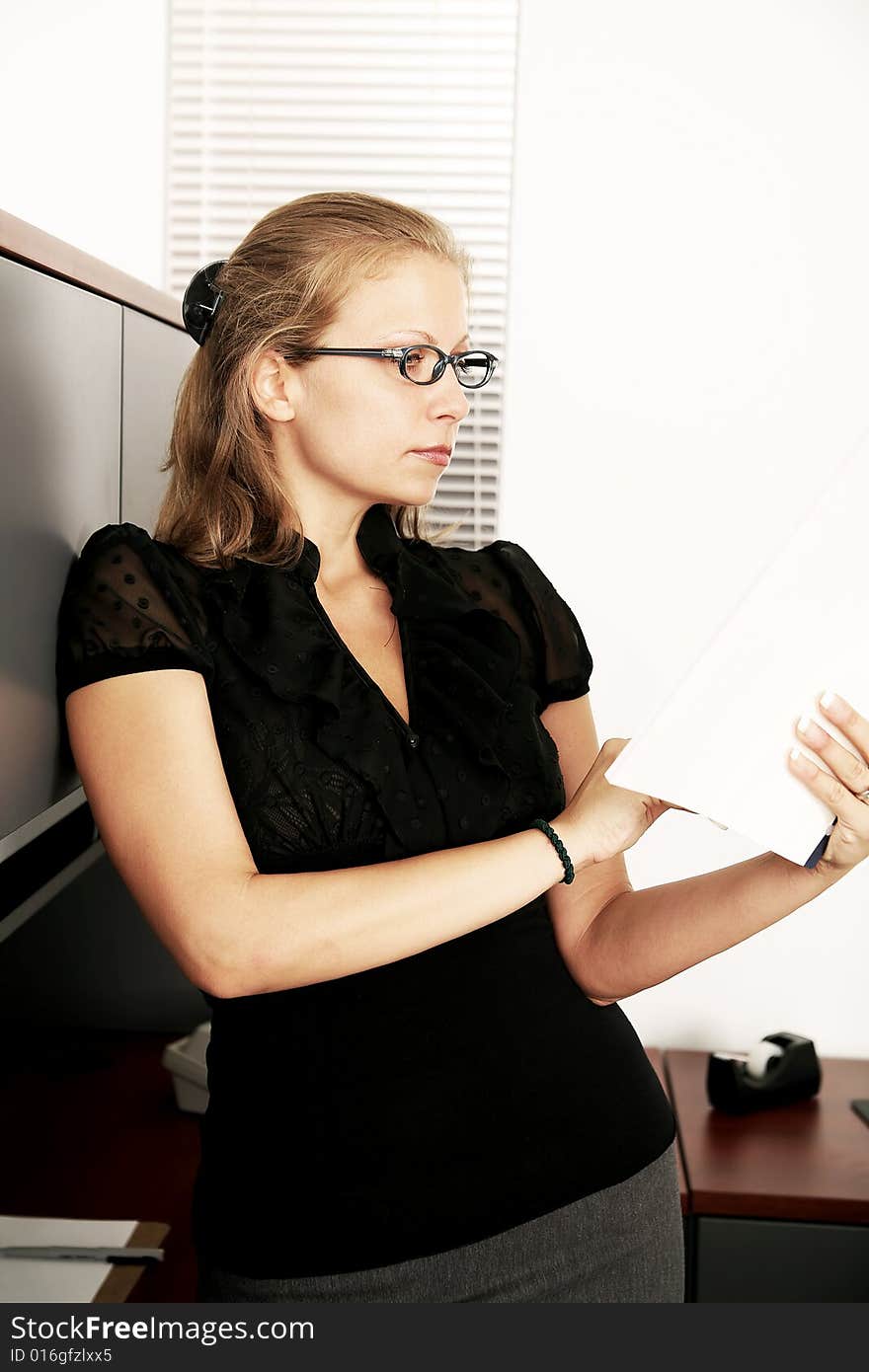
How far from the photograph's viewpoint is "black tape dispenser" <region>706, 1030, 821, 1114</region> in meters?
2.11

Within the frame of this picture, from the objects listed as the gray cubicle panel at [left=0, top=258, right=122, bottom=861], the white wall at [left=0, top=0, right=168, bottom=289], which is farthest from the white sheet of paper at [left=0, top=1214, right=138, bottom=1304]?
the white wall at [left=0, top=0, right=168, bottom=289]

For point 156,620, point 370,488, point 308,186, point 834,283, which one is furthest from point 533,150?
point 156,620

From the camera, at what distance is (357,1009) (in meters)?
1.18

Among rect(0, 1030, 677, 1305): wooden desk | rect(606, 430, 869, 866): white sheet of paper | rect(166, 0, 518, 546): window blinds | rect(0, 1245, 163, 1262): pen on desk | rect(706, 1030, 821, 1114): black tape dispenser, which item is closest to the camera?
rect(606, 430, 869, 866): white sheet of paper

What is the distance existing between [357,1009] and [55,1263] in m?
0.65

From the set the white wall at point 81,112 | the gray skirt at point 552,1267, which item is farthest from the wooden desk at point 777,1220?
the white wall at point 81,112

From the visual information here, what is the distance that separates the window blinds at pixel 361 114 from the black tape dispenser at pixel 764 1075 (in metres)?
1.04

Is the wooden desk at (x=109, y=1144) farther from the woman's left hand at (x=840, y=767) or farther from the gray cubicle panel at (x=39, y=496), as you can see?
the woman's left hand at (x=840, y=767)

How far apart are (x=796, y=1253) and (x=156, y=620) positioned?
1418mm

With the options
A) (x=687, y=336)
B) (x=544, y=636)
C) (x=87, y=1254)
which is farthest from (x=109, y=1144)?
(x=687, y=336)

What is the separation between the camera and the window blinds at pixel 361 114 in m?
2.27

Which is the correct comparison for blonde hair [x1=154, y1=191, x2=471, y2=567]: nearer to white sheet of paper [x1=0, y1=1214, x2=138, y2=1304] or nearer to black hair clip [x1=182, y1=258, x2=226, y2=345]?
black hair clip [x1=182, y1=258, x2=226, y2=345]

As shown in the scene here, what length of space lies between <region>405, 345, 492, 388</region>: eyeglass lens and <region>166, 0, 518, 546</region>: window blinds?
100 cm

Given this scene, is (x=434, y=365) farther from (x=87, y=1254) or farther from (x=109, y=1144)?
(x=109, y=1144)
